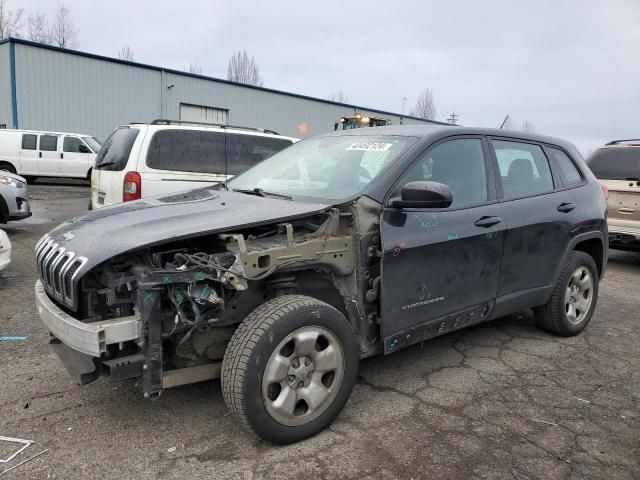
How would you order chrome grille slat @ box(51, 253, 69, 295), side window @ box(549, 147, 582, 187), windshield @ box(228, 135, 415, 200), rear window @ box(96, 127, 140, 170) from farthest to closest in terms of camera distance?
rear window @ box(96, 127, 140, 170)
side window @ box(549, 147, 582, 187)
windshield @ box(228, 135, 415, 200)
chrome grille slat @ box(51, 253, 69, 295)

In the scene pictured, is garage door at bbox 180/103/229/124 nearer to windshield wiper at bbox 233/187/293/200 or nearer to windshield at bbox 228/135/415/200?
windshield at bbox 228/135/415/200

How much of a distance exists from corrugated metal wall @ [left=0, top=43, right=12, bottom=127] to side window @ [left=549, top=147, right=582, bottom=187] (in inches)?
770

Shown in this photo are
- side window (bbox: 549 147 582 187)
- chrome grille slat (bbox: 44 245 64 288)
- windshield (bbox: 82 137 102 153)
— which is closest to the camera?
chrome grille slat (bbox: 44 245 64 288)

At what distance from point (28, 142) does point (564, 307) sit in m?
16.4

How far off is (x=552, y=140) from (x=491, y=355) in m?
1.97

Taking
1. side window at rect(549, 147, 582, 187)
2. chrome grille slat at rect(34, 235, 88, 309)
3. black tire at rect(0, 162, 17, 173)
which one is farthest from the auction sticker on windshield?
black tire at rect(0, 162, 17, 173)

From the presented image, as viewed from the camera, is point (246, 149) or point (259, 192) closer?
point (259, 192)

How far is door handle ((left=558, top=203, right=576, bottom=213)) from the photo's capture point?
13.9ft

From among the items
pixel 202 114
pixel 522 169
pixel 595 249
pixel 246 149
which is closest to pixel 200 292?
pixel 522 169

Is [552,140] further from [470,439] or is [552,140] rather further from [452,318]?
[470,439]

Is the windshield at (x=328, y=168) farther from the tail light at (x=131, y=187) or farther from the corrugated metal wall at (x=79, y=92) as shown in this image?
the corrugated metal wall at (x=79, y=92)

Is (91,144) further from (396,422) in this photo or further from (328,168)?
(396,422)

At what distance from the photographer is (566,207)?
4.29 m

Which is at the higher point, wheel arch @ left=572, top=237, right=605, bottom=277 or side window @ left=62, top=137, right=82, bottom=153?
side window @ left=62, top=137, right=82, bottom=153
